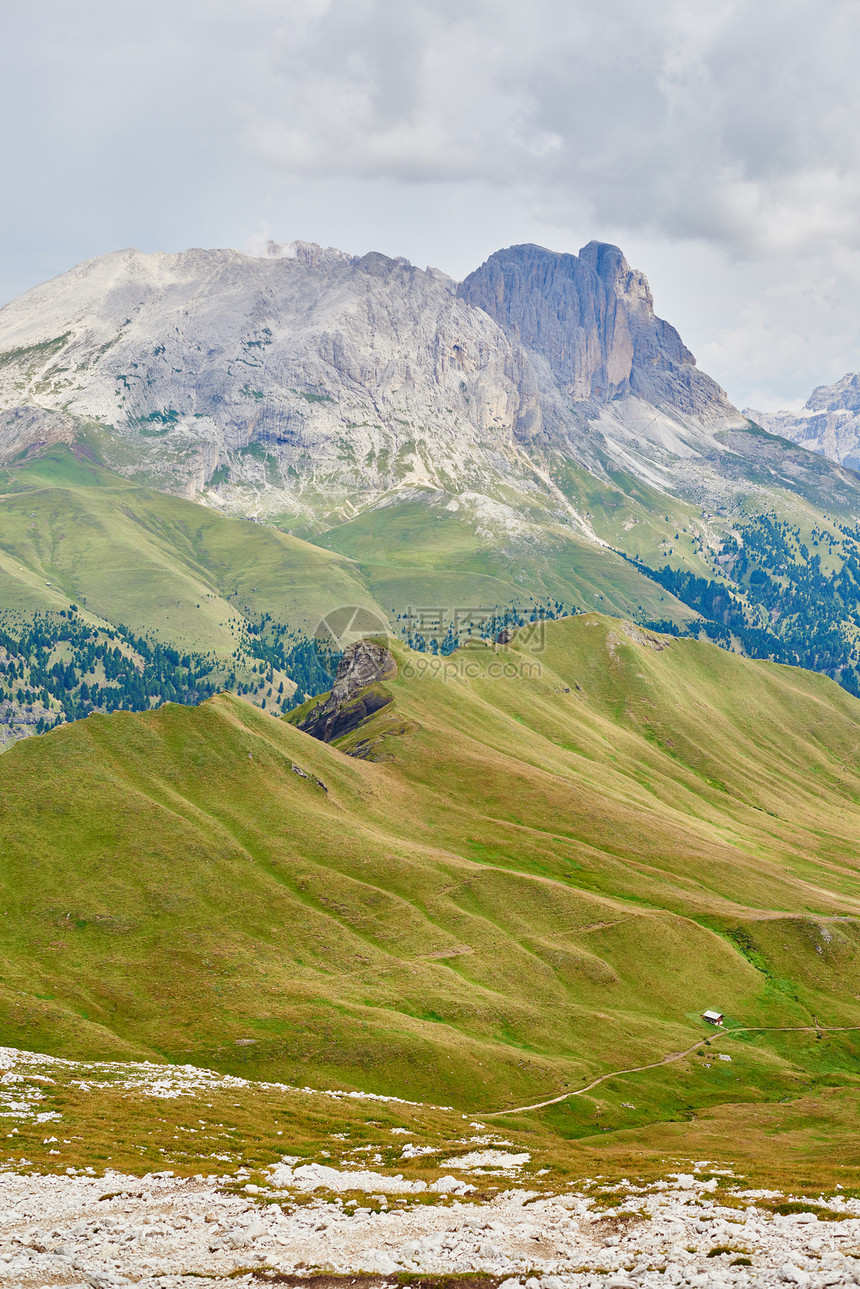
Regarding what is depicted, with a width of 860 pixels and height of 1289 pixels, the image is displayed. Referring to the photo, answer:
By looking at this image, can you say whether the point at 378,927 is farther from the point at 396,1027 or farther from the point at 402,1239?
the point at 402,1239

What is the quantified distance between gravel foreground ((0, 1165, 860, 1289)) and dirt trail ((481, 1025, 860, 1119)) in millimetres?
49869

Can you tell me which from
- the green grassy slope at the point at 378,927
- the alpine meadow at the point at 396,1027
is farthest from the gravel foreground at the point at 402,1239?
the green grassy slope at the point at 378,927

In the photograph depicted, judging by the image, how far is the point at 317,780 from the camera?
165125 millimetres

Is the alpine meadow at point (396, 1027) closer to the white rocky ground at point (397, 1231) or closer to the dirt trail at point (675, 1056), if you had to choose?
the white rocky ground at point (397, 1231)

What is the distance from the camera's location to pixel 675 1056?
4446 inches

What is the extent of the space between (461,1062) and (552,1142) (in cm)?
2538

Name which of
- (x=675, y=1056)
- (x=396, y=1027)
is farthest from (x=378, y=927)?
(x=675, y=1056)

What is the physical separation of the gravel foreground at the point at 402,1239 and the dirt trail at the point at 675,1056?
49869mm

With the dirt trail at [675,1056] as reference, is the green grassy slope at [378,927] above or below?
above

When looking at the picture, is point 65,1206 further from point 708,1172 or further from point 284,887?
point 284,887

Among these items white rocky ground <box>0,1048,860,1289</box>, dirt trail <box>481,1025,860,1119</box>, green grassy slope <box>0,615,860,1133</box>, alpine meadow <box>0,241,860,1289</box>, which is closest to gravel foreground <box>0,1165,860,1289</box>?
white rocky ground <box>0,1048,860,1289</box>

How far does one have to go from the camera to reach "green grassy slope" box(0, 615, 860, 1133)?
98.9m

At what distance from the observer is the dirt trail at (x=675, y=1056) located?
301 ft

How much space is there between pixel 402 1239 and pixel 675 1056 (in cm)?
8726
